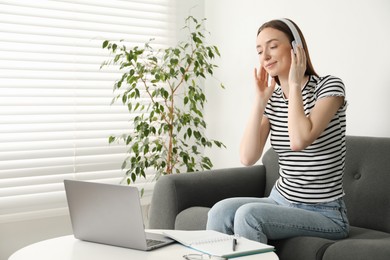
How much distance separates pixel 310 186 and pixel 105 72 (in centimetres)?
211

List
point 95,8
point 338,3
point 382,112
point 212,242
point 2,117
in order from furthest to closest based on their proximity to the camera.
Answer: point 95,8
point 2,117
point 338,3
point 382,112
point 212,242

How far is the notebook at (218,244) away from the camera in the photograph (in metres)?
1.89

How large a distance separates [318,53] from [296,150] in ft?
4.10

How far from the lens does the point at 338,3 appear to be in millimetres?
3541

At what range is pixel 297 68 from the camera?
2621mm

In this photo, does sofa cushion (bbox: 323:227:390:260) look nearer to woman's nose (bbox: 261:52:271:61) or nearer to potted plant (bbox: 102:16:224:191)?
woman's nose (bbox: 261:52:271:61)

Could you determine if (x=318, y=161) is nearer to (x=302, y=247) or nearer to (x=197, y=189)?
(x=302, y=247)

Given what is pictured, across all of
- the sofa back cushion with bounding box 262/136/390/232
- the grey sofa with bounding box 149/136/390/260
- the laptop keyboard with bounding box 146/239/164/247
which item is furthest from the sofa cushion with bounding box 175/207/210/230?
the laptop keyboard with bounding box 146/239/164/247

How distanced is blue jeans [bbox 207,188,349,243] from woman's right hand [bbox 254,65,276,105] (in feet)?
1.58

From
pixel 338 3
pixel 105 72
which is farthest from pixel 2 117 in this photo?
pixel 338 3

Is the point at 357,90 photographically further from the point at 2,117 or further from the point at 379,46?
the point at 2,117

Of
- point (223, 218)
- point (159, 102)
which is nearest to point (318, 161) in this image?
point (223, 218)

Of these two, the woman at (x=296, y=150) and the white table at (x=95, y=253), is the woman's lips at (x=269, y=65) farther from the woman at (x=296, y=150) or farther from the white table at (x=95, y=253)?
the white table at (x=95, y=253)

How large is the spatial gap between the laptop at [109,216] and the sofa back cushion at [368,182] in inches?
46.8
